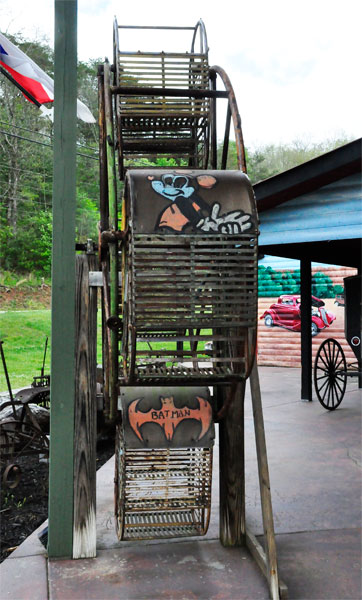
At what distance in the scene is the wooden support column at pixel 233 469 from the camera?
11.5ft

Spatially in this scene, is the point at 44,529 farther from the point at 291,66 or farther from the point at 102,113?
the point at 291,66

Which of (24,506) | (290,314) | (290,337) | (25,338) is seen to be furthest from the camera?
(25,338)

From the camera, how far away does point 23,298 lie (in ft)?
85.1

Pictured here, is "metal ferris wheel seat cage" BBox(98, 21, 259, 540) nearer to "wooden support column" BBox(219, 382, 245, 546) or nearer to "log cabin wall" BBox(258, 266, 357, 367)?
"wooden support column" BBox(219, 382, 245, 546)

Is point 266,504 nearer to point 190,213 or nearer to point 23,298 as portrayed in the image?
point 190,213

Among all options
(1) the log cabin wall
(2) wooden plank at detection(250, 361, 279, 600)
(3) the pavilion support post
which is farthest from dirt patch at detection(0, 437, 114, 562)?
(1) the log cabin wall

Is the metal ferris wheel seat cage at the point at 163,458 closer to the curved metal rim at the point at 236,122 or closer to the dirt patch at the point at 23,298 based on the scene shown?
the curved metal rim at the point at 236,122

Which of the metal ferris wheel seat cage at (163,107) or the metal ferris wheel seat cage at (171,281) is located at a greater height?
the metal ferris wheel seat cage at (163,107)

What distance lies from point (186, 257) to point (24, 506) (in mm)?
3173

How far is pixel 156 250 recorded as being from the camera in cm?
275

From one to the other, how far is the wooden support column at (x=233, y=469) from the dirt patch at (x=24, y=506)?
149 cm

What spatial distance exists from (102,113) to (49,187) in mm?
26506

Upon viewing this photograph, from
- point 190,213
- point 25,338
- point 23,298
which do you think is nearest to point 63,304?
point 190,213

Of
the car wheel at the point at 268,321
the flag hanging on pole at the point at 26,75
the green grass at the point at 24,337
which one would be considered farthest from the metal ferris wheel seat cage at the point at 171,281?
the green grass at the point at 24,337
